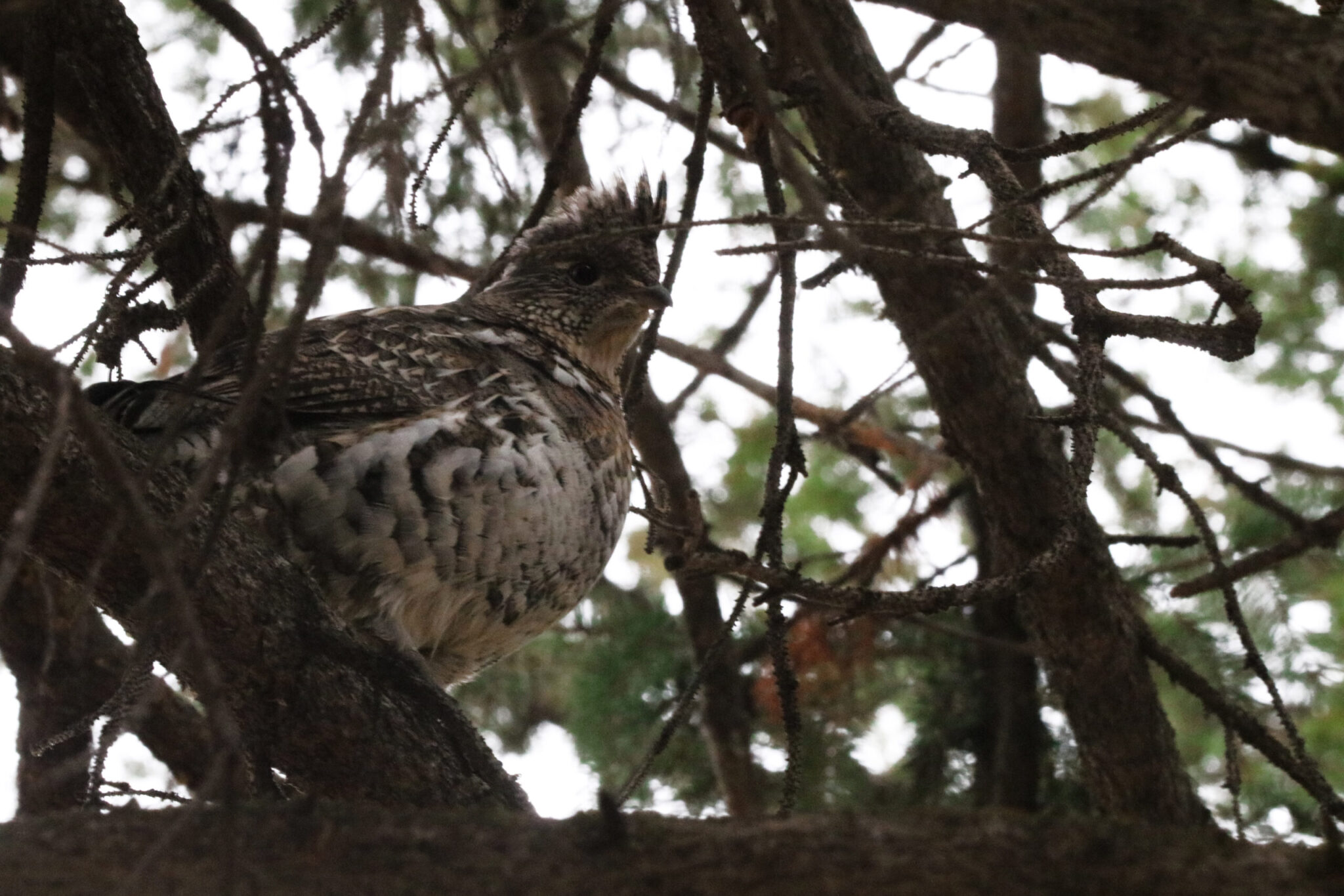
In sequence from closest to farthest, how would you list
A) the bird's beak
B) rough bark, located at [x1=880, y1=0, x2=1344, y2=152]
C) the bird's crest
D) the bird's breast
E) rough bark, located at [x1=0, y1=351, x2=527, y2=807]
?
1. rough bark, located at [x1=880, y1=0, x2=1344, y2=152]
2. rough bark, located at [x1=0, y1=351, x2=527, y2=807]
3. the bird's breast
4. the bird's beak
5. the bird's crest

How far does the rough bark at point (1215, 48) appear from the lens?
5.41 ft

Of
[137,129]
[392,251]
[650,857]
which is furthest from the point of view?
[392,251]

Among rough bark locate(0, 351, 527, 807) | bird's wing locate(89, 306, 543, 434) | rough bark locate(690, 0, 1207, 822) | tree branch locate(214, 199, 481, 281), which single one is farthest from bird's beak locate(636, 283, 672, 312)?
rough bark locate(0, 351, 527, 807)

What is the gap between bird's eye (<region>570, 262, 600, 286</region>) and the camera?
5039 mm

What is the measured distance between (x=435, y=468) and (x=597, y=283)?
5.23ft

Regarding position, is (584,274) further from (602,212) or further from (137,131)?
(137,131)

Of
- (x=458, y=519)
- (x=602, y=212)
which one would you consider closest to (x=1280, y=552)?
(x=458, y=519)

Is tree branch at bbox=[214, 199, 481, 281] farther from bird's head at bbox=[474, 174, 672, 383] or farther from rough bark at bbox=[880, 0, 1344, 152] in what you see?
rough bark at bbox=[880, 0, 1344, 152]

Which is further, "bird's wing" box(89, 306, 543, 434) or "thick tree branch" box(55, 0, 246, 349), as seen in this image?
"bird's wing" box(89, 306, 543, 434)

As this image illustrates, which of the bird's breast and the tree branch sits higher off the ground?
the tree branch

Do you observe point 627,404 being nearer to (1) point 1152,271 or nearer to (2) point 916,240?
(2) point 916,240

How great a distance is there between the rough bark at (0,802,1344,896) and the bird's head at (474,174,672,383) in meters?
3.10

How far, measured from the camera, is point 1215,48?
1.68 meters

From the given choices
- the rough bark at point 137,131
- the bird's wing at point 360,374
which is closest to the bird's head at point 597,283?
the bird's wing at point 360,374
